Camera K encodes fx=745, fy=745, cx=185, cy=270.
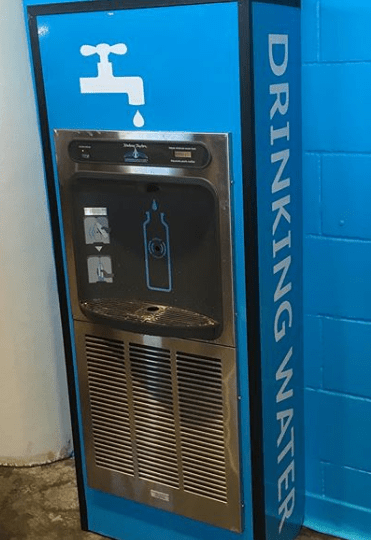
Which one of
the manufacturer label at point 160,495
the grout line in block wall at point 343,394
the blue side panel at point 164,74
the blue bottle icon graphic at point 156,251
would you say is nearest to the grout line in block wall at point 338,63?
the blue side panel at point 164,74

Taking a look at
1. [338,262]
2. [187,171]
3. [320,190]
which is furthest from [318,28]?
[338,262]

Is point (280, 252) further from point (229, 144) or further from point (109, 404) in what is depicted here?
point (109, 404)

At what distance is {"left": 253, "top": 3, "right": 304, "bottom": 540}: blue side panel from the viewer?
72.7 inches

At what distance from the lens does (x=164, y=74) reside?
1.85 meters

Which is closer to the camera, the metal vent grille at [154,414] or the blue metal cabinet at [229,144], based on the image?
the blue metal cabinet at [229,144]

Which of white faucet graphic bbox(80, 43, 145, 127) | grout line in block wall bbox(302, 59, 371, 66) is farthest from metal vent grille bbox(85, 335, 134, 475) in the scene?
grout line in block wall bbox(302, 59, 371, 66)

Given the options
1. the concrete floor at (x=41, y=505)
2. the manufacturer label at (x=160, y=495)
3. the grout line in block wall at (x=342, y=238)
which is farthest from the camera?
the concrete floor at (x=41, y=505)

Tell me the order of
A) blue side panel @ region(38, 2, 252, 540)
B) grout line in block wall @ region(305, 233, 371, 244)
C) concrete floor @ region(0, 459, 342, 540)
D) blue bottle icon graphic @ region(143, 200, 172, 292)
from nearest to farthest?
blue side panel @ region(38, 2, 252, 540) < blue bottle icon graphic @ region(143, 200, 172, 292) < grout line in block wall @ region(305, 233, 371, 244) < concrete floor @ region(0, 459, 342, 540)

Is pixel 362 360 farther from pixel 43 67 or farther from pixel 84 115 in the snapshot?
pixel 43 67

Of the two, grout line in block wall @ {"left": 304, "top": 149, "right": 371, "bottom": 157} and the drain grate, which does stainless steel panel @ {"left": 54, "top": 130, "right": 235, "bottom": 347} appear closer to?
the drain grate

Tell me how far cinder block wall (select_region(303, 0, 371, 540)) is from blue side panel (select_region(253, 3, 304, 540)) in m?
0.04

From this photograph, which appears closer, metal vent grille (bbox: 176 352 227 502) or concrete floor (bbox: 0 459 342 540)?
metal vent grille (bbox: 176 352 227 502)

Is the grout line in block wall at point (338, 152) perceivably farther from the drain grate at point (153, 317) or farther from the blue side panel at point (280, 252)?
the drain grate at point (153, 317)

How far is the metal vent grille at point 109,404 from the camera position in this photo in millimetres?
2188
